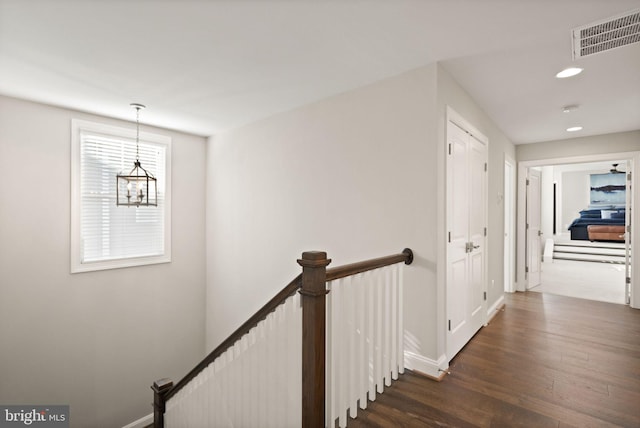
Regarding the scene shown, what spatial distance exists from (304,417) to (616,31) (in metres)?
2.84

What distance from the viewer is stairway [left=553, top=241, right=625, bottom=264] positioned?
25.4 feet

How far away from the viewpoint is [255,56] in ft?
7.68

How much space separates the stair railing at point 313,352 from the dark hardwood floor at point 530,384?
9.3 inches

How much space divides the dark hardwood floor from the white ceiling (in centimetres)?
242

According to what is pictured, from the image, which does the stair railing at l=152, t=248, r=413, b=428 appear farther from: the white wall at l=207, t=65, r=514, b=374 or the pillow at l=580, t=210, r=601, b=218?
the pillow at l=580, t=210, r=601, b=218

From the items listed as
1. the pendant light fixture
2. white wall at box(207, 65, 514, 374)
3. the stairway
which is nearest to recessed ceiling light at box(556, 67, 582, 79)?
white wall at box(207, 65, 514, 374)

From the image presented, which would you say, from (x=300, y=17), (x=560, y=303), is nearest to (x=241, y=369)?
(x=300, y=17)

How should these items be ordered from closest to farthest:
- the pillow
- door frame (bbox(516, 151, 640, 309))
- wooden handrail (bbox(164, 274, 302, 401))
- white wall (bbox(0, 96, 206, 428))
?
wooden handrail (bbox(164, 274, 302, 401))
white wall (bbox(0, 96, 206, 428))
door frame (bbox(516, 151, 640, 309))
the pillow

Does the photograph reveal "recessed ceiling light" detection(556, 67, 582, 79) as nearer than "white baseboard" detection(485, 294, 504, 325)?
Yes

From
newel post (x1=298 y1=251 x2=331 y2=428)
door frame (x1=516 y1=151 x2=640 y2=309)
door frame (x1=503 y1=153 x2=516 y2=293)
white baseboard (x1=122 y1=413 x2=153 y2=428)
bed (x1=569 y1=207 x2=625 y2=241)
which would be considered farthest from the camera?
bed (x1=569 y1=207 x2=625 y2=241)

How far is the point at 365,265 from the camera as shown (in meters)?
1.83

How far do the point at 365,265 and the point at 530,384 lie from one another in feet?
5.37

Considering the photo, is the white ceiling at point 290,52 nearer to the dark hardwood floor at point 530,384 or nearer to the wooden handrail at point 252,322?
the wooden handrail at point 252,322

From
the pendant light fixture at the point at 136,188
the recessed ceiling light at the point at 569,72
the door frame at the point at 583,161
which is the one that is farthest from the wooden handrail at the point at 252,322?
the door frame at the point at 583,161
